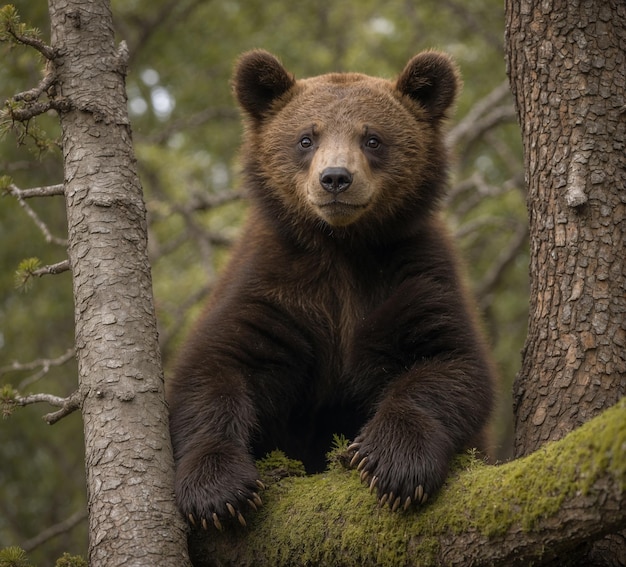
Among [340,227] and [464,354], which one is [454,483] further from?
[340,227]

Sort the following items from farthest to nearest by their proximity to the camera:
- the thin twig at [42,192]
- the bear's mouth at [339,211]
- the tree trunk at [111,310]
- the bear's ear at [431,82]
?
1. the bear's ear at [431,82]
2. the bear's mouth at [339,211]
3. the thin twig at [42,192]
4. the tree trunk at [111,310]

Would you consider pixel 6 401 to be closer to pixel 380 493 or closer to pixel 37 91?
pixel 37 91

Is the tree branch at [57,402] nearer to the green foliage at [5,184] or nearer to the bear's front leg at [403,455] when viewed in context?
the green foliage at [5,184]

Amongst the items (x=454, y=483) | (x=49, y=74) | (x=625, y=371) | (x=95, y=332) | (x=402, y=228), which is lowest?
(x=454, y=483)

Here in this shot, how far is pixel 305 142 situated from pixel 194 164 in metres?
6.82

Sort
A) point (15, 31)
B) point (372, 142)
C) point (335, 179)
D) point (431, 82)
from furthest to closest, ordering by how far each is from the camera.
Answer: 1. point (431, 82)
2. point (372, 142)
3. point (335, 179)
4. point (15, 31)

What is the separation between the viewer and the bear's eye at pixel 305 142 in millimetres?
7238

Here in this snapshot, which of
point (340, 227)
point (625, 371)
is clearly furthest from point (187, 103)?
point (625, 371)

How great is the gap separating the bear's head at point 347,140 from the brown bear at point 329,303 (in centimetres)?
1

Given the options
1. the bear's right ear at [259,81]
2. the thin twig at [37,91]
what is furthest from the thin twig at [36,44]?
the bear's right ear at [259,81]

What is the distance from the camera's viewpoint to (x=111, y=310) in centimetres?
586

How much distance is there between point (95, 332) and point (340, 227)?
84.3 inches

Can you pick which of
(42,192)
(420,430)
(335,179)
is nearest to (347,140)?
(335,179)

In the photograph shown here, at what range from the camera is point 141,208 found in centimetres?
620
